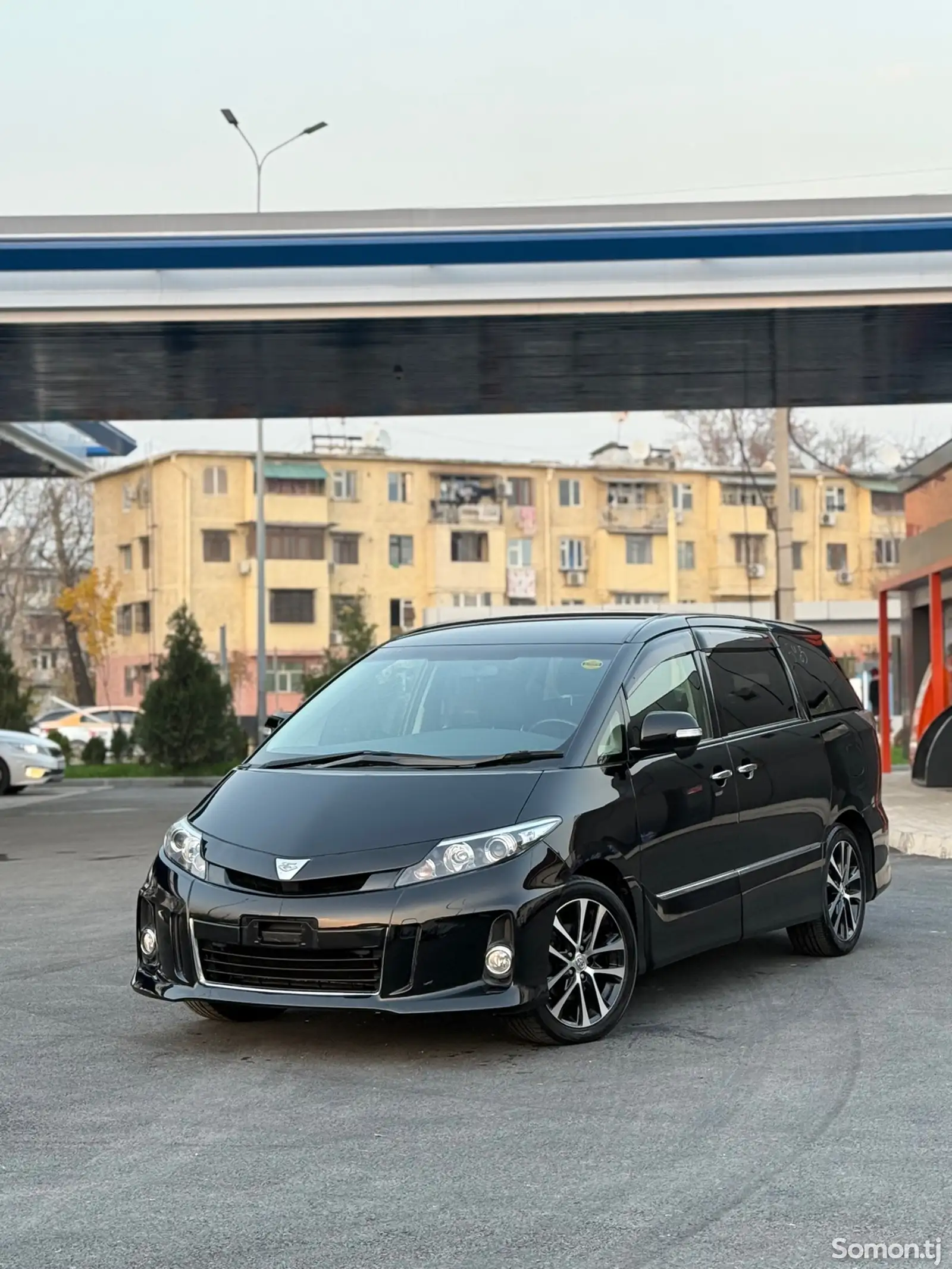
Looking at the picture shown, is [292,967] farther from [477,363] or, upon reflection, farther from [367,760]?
[477,363]

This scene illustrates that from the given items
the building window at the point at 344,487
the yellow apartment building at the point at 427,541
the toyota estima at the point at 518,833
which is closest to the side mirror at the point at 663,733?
the toyota estima at the point at 518,833

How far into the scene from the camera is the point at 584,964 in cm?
659

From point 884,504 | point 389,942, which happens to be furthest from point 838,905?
point 884,504

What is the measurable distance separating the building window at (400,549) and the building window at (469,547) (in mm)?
1890

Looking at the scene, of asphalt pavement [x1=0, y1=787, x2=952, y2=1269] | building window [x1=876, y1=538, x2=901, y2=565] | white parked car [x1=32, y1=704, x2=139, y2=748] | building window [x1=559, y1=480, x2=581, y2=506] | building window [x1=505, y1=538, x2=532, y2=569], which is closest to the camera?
asphalt pavement [x1=0, y1=787, x2=952, y2=1269]

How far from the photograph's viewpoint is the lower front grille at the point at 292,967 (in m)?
6.12

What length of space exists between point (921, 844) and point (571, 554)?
225ft

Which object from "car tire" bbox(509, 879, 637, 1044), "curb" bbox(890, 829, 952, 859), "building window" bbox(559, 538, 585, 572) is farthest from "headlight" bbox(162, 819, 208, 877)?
"building window" bbox(559, 538, 585, 572)

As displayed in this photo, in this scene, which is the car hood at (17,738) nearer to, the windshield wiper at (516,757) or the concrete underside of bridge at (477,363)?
the concrete underside of bridge at (477,363)

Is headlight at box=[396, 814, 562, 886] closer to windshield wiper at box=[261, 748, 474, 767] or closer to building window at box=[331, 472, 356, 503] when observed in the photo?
windshield wiper at box=[261, 748, 474, 767]

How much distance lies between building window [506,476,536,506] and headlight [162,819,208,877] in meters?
74.6

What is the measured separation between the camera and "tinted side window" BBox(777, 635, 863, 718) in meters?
8.68

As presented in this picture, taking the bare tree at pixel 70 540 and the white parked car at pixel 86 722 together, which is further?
the bare tree at pixel 70 540

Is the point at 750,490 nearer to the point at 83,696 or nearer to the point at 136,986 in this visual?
the point at 83,696
